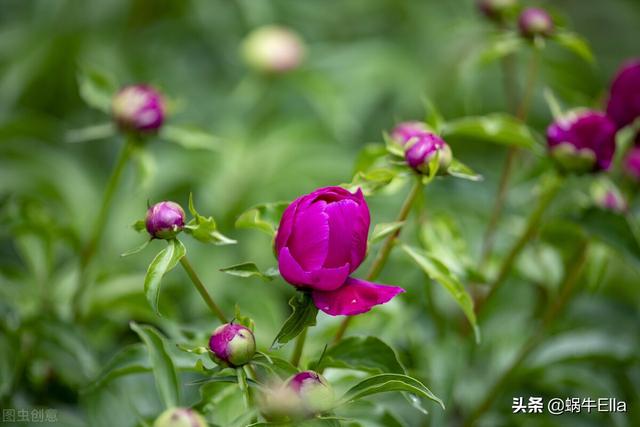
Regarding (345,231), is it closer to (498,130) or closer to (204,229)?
(204,229)

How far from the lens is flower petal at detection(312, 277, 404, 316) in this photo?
1.86ft

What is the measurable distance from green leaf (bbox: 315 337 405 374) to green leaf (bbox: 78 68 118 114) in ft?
1.42

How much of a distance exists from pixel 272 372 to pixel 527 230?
36cm

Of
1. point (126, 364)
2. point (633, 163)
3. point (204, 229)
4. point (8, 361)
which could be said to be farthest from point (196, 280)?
point (633, 163)

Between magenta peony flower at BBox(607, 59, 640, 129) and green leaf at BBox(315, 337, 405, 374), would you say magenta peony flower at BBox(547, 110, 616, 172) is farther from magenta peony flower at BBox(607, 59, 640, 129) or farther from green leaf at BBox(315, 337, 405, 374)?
green leaf at BBox(315, 337, 405, 374)

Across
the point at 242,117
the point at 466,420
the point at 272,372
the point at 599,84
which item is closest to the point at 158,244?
the point at 242,117

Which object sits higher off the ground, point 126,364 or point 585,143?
point 585,143

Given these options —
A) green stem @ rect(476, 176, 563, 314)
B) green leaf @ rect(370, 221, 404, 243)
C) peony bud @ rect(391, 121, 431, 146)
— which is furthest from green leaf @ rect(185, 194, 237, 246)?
green stem @ rect(476, 176, 563, 314)

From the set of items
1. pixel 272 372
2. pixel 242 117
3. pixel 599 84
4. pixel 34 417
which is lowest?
pixel 599 84

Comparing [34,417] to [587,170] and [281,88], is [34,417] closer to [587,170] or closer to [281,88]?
[587,170]

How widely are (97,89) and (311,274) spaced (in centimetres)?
48

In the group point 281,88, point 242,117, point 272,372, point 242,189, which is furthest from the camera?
point 281,88

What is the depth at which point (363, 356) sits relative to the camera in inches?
25.9

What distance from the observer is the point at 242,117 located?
1493 mm
